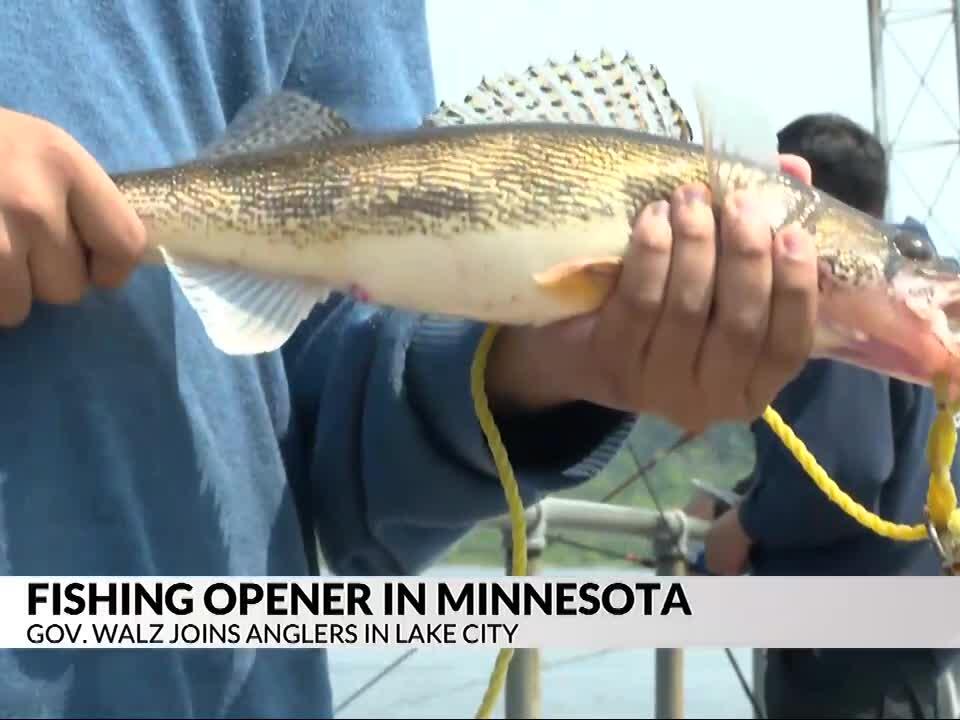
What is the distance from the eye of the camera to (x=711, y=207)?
0.72 meters

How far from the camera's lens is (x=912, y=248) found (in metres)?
0.78

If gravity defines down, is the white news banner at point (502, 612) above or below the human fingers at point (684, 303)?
below

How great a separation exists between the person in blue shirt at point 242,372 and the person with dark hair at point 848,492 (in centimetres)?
91

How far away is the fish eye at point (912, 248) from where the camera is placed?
2.53 ft

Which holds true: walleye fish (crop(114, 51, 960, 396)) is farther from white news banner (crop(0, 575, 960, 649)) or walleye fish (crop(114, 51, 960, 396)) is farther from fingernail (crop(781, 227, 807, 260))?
white news banner (crop(0, 575, 960, 649))

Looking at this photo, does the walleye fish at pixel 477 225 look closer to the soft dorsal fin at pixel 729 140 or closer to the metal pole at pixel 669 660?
the soft dorsal fin at pixel 729 140

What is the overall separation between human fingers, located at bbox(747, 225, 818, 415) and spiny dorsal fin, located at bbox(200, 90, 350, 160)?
0.27m

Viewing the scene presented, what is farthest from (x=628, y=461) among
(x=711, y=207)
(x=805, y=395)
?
(x=711, y=207)

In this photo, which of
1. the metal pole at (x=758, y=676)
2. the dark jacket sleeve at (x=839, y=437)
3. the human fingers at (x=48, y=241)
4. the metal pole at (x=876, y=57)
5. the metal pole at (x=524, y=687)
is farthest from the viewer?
the metal pole at (x=876, y=57)

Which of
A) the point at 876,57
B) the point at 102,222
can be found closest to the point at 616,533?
the point at 102,222

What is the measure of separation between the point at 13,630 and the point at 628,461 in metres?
1.68

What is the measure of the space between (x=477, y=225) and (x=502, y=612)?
23 centimetres

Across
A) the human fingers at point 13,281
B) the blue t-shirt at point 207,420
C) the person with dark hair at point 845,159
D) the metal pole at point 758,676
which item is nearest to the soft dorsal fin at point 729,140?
the blue t-shirt at point 207,420

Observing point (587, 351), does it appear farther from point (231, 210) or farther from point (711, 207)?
point (231, 210)
